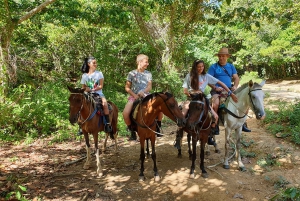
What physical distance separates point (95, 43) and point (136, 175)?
9.64 metres

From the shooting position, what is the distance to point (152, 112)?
14.9 feet

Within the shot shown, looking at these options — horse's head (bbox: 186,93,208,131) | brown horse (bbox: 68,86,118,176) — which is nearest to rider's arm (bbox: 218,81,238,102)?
horse's head (bbox: 186,93,208,131)

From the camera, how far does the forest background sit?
254 inches

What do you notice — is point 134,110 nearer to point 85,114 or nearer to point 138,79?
point 138,79

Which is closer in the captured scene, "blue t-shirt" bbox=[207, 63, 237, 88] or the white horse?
the white horse

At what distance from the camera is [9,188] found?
3.88 m

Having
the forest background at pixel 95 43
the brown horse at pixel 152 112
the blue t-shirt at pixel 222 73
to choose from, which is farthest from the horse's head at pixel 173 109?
the forest background at pixel 95 43

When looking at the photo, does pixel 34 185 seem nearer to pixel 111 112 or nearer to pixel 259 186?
pixel 111 112

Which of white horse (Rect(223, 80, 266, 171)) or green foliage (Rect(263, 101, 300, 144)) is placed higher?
white horse (Rect(223, 80, 266, 171))

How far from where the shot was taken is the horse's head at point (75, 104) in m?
4.53

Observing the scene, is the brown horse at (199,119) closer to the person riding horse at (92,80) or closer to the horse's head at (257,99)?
the horse's head at (257,99)

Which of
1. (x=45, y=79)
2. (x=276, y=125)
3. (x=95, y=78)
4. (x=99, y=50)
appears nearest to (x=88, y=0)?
(x=99, y=50)

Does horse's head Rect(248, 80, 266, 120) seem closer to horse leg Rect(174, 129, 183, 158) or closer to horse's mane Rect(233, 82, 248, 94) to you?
horse's mane Rect(233, 82, 248, 94)

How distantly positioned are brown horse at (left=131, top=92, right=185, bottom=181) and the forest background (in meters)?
2.23
